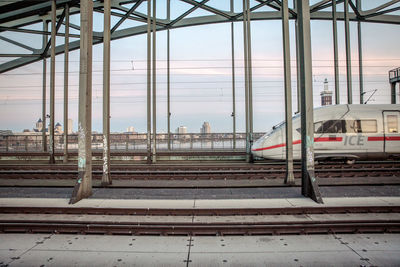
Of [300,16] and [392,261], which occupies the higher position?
[300,16]

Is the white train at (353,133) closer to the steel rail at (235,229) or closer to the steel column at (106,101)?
the steel rail at (235,229)

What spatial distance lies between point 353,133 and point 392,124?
2.02 m

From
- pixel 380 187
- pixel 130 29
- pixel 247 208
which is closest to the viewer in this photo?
pixel 247 208

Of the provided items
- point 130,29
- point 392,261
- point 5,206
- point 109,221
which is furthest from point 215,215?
point 130,29

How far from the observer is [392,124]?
40.6 feet

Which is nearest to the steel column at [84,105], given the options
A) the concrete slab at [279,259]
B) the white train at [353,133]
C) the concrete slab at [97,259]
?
the concrete slab at [97,259]

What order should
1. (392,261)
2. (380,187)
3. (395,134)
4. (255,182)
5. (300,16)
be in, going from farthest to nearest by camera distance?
(395,134), (255,182), (380,187), (300,16), (392,261)

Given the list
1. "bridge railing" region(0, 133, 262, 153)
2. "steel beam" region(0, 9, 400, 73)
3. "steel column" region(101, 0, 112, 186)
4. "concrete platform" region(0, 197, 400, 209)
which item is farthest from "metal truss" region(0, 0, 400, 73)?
"concrete platform" region(0, 197, 400, 209)

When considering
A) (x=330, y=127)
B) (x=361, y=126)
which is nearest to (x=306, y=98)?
(x=330, y=127)

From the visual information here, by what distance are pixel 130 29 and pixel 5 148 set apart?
16.0m

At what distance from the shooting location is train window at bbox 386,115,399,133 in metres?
12.3

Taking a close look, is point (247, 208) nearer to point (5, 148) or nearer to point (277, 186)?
point (277, 186)

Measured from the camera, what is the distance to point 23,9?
21312 mm

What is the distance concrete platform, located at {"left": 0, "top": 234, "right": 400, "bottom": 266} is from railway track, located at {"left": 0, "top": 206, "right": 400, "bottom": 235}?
169 mm
